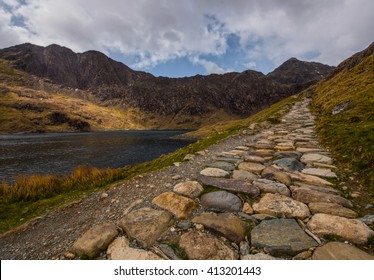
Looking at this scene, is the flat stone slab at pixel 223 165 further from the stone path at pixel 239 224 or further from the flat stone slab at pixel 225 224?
the flat stone slab at pixel 225 224

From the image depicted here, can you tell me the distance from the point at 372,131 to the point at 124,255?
398 inches

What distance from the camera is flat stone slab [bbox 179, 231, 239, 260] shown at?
3.02 metres

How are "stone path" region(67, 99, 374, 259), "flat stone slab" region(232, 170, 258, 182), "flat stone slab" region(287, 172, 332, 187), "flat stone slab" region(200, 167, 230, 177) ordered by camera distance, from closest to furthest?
"stone path" region(67, 99, 374, 259)
"flat stone slab" region(287, 172, 332, 187)
"flat stone slab" region(232, 170, 258, 182)
"flat stone slab" region(200, 167, 230, 177)

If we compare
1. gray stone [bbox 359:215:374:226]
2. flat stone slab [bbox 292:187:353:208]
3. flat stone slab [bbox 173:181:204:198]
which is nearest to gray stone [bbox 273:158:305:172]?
flat stone slab [bbox 292:187:353:208]

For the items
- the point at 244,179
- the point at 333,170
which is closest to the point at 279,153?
the point at 333,170

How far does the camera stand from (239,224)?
3.69 metres

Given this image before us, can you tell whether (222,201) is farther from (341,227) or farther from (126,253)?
(126,253)

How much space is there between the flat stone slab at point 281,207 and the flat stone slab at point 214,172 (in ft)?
5.87

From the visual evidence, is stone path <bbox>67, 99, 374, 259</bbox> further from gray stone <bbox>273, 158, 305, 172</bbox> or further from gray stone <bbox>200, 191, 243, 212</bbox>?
gray stone <bbox>273, 158, 305, 172</bbox>

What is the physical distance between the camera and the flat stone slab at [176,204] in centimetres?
416

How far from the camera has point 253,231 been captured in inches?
137

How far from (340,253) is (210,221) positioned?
1.90m

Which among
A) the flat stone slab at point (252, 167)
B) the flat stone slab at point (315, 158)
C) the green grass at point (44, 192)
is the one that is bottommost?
the green grass at point (44, 192)

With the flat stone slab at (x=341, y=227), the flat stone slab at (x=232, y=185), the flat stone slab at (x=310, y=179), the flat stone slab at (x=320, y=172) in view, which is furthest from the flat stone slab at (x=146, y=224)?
the flat stone slab at (x=320, y=172)
